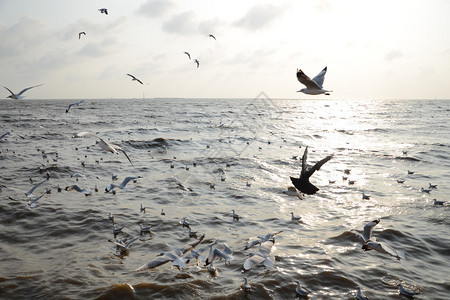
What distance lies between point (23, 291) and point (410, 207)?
11590 millimetres

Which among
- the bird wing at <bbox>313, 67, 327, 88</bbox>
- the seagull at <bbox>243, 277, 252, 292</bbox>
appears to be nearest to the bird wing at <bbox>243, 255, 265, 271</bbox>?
the seagull at <bbox>243, 277, 252, 292</bbox>

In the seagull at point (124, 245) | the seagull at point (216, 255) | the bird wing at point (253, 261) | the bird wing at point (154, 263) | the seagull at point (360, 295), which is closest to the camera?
the seagull at point (360, 295)

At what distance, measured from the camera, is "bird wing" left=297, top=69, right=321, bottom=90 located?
698cm

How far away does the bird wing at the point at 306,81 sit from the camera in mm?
6977

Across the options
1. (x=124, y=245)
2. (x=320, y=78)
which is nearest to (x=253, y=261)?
(x=124, y=245)

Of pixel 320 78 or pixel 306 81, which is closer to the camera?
pixel 306 81

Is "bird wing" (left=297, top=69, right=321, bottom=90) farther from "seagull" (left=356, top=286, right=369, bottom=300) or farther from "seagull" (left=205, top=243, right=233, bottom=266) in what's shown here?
"seagull" (left=356, top=286, right=369, bottom=300)

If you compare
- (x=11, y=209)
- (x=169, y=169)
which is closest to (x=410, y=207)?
(x=169, y=169)

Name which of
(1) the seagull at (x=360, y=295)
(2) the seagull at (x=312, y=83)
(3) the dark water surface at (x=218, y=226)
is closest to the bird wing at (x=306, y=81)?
(2) the seagull at (x=312, y=83)

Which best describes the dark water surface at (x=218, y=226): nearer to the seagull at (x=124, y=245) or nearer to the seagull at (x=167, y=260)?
the seagull at (x=124, y=245)

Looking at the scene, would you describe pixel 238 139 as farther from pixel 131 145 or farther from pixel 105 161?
pixel 105 161

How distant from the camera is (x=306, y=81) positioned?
7.18 metres

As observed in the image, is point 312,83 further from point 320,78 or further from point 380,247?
point 380,247

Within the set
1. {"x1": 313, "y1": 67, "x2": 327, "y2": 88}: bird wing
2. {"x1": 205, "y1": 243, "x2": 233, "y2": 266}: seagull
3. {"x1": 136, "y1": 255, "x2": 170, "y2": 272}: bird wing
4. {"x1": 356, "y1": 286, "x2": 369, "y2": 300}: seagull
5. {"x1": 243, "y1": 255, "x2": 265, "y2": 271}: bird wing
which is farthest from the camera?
{"x1": 313, "y1": 67, "x2": 327, "y2": 88}: bird wing
